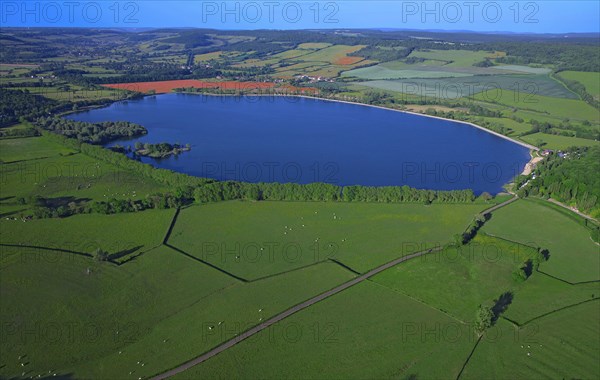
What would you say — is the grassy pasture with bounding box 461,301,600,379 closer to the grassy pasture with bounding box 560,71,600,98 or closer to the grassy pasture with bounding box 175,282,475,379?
the grassy pasture with bounding box 175,282,475,379

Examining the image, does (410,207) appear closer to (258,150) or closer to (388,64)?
(258,150)

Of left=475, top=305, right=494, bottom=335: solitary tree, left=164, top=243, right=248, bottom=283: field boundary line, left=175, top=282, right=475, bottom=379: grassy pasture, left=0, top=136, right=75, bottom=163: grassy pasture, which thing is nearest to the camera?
left=175, top=282, right=475, bottom=379: grassy pasture

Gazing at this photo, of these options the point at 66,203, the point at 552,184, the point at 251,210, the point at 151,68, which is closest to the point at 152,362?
the point at 251,210

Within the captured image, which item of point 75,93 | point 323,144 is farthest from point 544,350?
point 75,93

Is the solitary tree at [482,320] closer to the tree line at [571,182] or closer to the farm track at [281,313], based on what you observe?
the farm track at [281,313]

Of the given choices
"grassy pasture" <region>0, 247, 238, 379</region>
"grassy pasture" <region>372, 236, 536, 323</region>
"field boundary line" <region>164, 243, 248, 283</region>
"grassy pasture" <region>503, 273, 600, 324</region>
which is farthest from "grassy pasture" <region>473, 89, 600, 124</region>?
"grassy pasture" <region>0, 247, 238, 379</region>

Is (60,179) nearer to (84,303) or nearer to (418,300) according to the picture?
(84,303)
